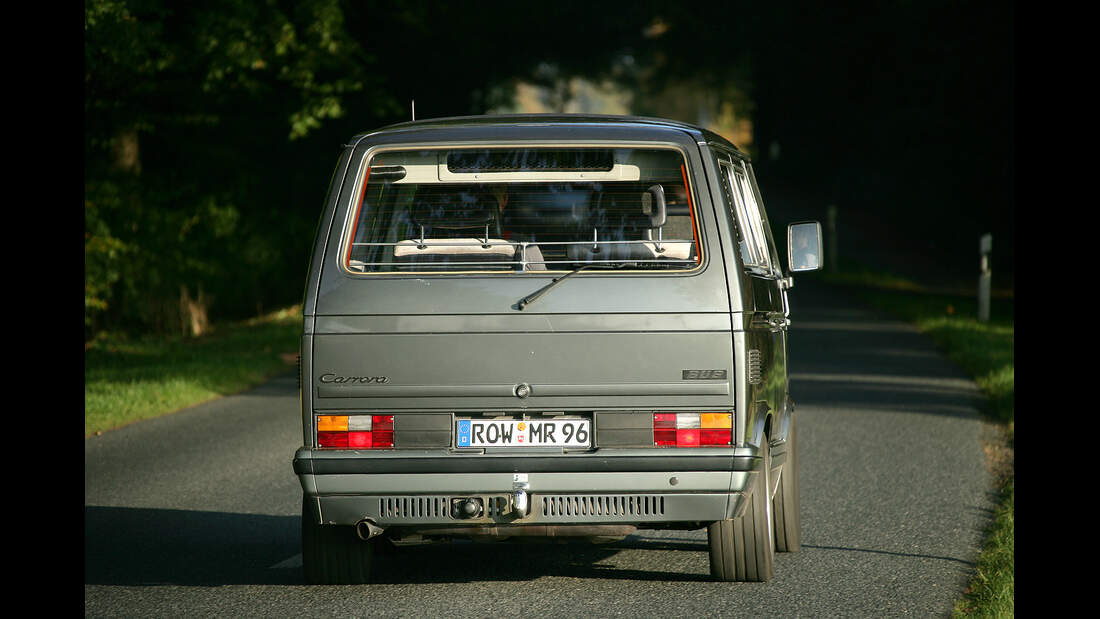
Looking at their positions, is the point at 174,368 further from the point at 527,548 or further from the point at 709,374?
the point at 709,374

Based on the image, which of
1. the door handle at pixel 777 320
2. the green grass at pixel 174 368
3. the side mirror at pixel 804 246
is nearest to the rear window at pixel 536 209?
the door handle at pixel 777 320

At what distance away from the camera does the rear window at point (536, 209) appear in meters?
5.88

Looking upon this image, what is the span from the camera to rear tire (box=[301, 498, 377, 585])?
6137 millimetres

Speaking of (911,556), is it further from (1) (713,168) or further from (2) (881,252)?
(2) (881,252)

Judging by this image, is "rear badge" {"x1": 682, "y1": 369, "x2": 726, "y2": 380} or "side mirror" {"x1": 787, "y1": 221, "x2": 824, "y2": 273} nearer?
"rear badge" {"x1": 682, "y1": 369, "x2": 726, "y2": 380}

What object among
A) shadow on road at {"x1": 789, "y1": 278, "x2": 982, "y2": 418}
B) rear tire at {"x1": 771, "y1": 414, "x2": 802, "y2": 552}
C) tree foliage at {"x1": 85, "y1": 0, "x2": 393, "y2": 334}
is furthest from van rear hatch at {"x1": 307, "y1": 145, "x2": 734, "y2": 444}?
tree foliage at {"x1": 85, "y1": 0, "x2": 393, "y2": 334}

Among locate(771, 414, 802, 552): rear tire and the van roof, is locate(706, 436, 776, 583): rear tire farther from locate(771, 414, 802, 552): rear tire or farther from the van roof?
the van roof

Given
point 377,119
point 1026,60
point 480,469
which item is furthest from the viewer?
point 377,119

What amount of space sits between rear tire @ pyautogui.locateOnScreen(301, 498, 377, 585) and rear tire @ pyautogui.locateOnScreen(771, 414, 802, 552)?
204 centimetres

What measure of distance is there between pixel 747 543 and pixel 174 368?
1077cm

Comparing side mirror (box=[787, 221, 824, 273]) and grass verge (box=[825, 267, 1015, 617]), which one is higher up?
side mirror (box=[787, 221, 824, 273])

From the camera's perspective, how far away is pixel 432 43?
3152cm

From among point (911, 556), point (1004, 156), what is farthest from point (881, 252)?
point (911, 556)

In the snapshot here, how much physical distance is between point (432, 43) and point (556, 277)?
2662 centimetres
